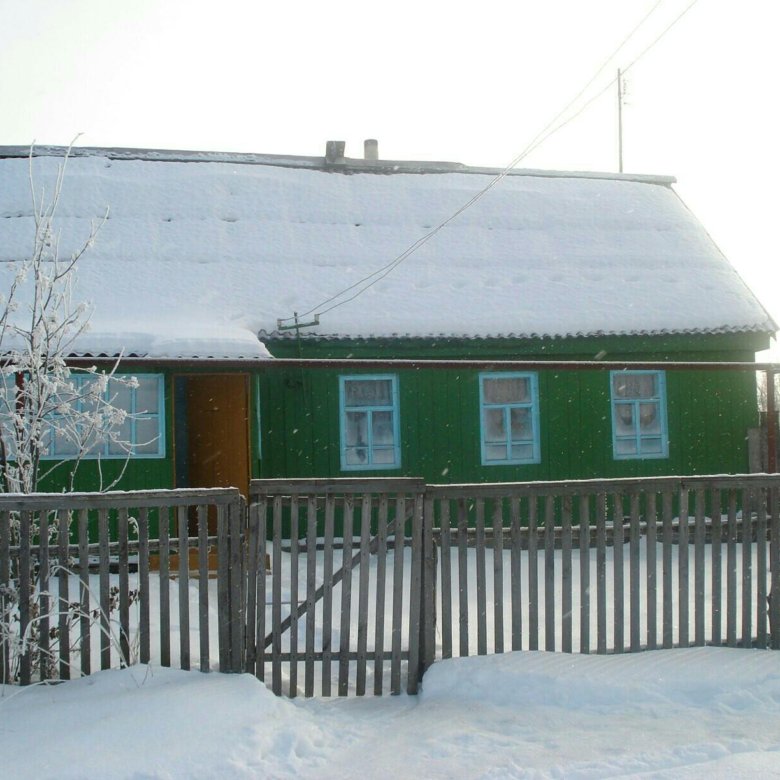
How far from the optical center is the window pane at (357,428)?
1227 cm

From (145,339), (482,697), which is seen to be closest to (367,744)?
(482,697)

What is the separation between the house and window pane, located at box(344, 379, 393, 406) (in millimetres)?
31

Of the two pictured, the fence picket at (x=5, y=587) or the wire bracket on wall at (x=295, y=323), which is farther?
the wire bracket on wall at (x=295, y=323)

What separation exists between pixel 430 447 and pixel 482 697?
23.8ft

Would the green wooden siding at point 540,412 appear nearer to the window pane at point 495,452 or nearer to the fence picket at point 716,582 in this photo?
the window pane at point 495,452

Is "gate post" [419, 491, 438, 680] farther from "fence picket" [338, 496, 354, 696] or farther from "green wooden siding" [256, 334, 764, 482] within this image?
"green wooden siding" [256, 334, 764, 482]

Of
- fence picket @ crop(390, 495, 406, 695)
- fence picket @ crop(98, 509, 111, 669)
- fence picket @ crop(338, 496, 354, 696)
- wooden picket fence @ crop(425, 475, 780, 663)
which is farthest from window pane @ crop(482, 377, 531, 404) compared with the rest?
fence picket @ crop(98, 509, 111, 669)

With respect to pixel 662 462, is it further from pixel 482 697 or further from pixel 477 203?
pixel 482 697

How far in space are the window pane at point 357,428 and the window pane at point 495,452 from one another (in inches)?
70.6

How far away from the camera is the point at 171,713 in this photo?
4559mm

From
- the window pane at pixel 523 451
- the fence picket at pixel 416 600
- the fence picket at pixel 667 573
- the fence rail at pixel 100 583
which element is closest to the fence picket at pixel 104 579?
the fence rail at pixel 100 583

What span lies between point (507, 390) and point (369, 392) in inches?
81.3

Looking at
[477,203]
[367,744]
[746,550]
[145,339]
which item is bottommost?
[367,744]

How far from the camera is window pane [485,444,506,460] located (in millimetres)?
12562
